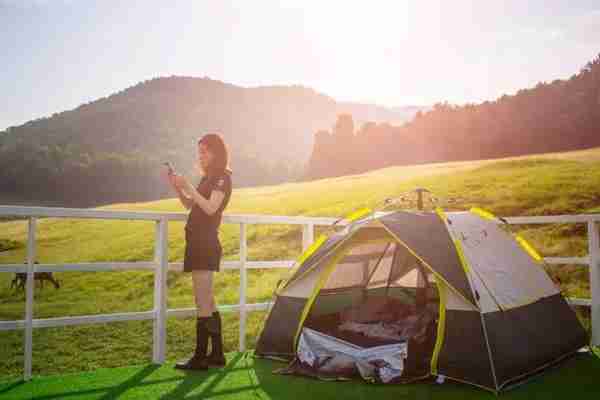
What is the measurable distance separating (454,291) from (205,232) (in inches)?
92.3

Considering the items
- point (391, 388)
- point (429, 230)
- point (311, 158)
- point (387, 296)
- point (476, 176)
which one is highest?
point (311, 158)

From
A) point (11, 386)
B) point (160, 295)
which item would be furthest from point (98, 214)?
point (11, 386)

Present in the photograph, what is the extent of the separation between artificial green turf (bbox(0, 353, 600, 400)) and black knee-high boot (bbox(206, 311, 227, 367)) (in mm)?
168

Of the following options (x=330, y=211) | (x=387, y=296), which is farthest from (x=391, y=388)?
(x=330, y=211)

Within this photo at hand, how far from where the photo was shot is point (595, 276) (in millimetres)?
6277

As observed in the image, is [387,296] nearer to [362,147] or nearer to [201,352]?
[201,352]

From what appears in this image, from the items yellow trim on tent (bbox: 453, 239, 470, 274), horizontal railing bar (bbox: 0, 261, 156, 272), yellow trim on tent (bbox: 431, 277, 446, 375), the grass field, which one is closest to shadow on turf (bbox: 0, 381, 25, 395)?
horizontal railing bar (bbox: 0, 261, 156, 272)

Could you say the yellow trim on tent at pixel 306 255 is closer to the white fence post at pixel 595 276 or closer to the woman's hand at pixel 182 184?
the woman's hand at pixel 182 184

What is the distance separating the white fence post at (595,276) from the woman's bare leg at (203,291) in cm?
444

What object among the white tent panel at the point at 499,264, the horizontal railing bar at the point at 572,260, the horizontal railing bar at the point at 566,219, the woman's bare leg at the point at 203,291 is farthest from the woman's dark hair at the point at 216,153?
the horizontal railing bar at the point at 572,260

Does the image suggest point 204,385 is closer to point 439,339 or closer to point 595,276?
point 439,339

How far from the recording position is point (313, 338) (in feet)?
17.4

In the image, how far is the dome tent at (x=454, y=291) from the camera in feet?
15.2

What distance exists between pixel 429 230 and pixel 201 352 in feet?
8.33
